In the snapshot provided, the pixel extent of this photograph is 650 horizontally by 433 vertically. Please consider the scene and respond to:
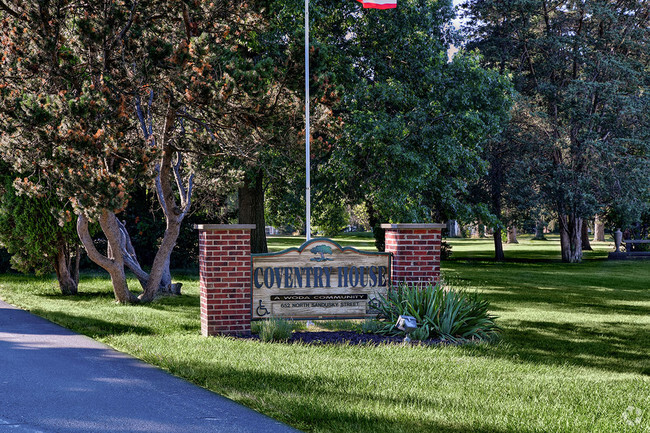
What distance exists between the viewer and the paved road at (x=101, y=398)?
5.55 metres

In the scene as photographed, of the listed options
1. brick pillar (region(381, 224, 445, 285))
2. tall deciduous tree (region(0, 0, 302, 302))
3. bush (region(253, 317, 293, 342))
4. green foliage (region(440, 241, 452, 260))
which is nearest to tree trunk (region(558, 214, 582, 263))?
green foliage (region(440, 241, 452, 260))

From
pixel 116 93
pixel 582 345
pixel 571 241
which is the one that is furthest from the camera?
pixel 571 241

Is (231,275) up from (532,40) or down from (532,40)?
down

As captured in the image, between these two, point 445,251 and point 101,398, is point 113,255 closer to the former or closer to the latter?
point 101,398

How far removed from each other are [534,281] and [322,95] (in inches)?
501

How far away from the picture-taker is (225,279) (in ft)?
33.4

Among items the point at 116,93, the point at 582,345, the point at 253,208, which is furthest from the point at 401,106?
the point at 582,345

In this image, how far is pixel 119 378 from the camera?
23.9 ft

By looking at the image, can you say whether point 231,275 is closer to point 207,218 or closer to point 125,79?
point 125,79

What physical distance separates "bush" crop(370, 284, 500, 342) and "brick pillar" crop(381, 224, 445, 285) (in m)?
0.49

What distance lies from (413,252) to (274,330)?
2737 mm

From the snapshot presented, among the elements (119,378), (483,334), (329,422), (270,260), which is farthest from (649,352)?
(119,378)

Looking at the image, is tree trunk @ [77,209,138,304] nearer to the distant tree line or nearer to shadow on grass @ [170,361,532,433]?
the distant tree line

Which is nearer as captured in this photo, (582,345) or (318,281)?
(318,281)
